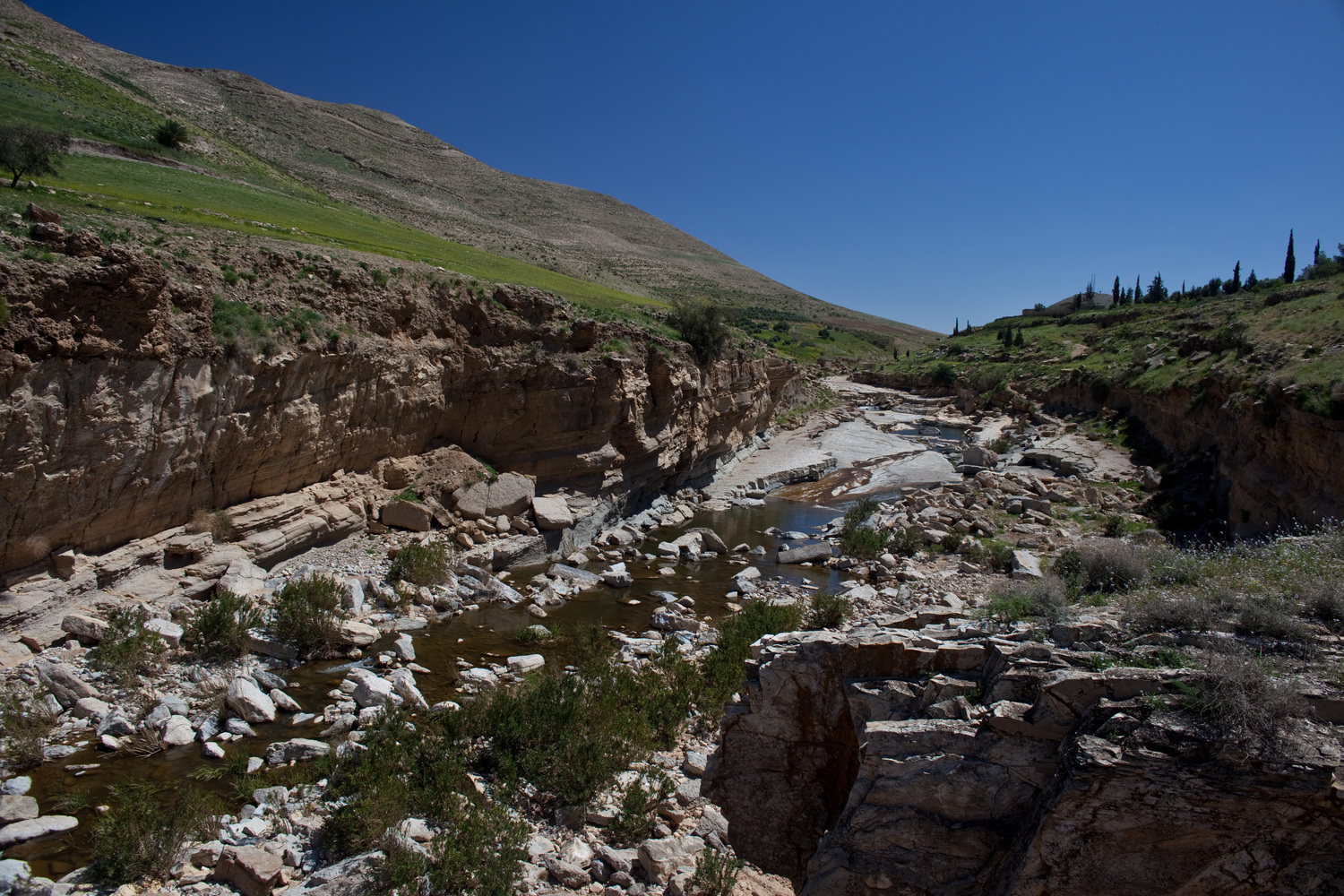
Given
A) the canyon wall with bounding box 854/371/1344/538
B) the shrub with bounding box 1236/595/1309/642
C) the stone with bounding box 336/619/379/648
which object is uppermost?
the canyon wall with bounding box 854/371/1344/538

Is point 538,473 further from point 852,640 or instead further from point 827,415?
point 827,415

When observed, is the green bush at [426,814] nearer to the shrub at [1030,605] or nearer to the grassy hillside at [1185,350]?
the shrub at [1030,605]

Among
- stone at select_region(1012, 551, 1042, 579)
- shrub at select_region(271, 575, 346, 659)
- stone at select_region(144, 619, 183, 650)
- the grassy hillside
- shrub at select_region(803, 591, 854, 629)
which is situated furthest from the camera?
the grassy hillside

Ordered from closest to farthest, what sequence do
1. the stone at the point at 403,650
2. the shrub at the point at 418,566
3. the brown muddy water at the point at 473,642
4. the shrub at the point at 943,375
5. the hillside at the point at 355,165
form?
the brown muddy water at the point at 473,642 → the stone at the point at 403,650 → the shrub at the point at 418,566 → the hillside at the point at 355,165 → the shrub at the point at 943,375

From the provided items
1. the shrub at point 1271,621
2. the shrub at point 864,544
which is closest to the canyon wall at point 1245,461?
the shrub at point 1271,621

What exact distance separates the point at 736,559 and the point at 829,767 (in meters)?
13.7

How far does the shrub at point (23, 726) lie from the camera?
7488mm

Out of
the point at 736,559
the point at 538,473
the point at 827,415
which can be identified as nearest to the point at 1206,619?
the point at 736,559

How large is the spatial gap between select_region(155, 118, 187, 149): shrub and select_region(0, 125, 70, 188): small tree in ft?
57.3

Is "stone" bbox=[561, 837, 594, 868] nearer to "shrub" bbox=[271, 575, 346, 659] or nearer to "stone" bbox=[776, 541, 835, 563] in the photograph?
"shrub" bbox=[271, 575, 346, 659]

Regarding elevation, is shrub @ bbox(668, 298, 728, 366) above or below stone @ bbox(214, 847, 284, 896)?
above

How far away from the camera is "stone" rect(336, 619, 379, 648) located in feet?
38.4

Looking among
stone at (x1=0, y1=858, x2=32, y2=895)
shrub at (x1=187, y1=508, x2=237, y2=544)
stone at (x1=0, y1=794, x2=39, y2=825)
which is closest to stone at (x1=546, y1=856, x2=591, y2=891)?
stone at (x1=0, y1=858, x2=32, y2=895)

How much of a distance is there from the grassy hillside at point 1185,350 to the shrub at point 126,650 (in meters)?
24.9
